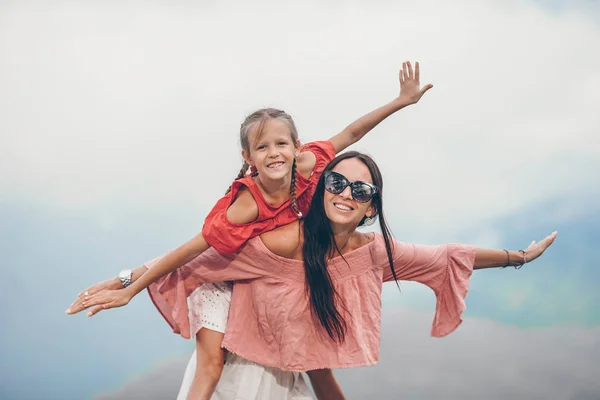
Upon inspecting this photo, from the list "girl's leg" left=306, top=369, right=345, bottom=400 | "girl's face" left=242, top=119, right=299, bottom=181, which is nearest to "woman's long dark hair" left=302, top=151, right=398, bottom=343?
"girl's face" left=242, top=119, right=299, bottom=181

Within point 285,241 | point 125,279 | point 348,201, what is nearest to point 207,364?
point 125,279

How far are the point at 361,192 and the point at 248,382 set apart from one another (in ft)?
2.92

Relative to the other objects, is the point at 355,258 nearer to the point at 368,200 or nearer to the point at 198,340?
the point at 368,200

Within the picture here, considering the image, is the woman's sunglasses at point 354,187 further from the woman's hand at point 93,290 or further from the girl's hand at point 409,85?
the woman's hand at point 93,290

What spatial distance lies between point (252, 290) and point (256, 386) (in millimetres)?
395

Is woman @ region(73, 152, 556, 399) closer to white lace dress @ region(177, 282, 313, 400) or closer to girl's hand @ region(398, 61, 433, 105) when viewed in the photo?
white lace dress @ region(177, 282, 313, 400)

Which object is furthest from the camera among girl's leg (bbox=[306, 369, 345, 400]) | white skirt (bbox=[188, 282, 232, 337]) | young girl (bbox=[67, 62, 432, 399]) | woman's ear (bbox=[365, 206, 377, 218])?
girl's leg (bbox=[306, 369, 345, 400])

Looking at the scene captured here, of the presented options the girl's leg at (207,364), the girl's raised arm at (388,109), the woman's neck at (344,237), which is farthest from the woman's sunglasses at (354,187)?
the girl's leg at (207,364)

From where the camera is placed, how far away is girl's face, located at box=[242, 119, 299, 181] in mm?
2779

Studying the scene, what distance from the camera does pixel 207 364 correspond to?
9.82ft

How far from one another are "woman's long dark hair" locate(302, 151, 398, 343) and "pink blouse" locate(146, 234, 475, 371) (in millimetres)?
40

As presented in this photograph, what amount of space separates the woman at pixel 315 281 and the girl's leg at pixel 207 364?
7cm

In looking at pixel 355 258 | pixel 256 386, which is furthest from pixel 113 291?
pixel 355 258

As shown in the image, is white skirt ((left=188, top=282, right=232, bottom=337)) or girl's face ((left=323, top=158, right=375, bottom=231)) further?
white skirt ((left=188, top=282, right=232, bottom=337))
